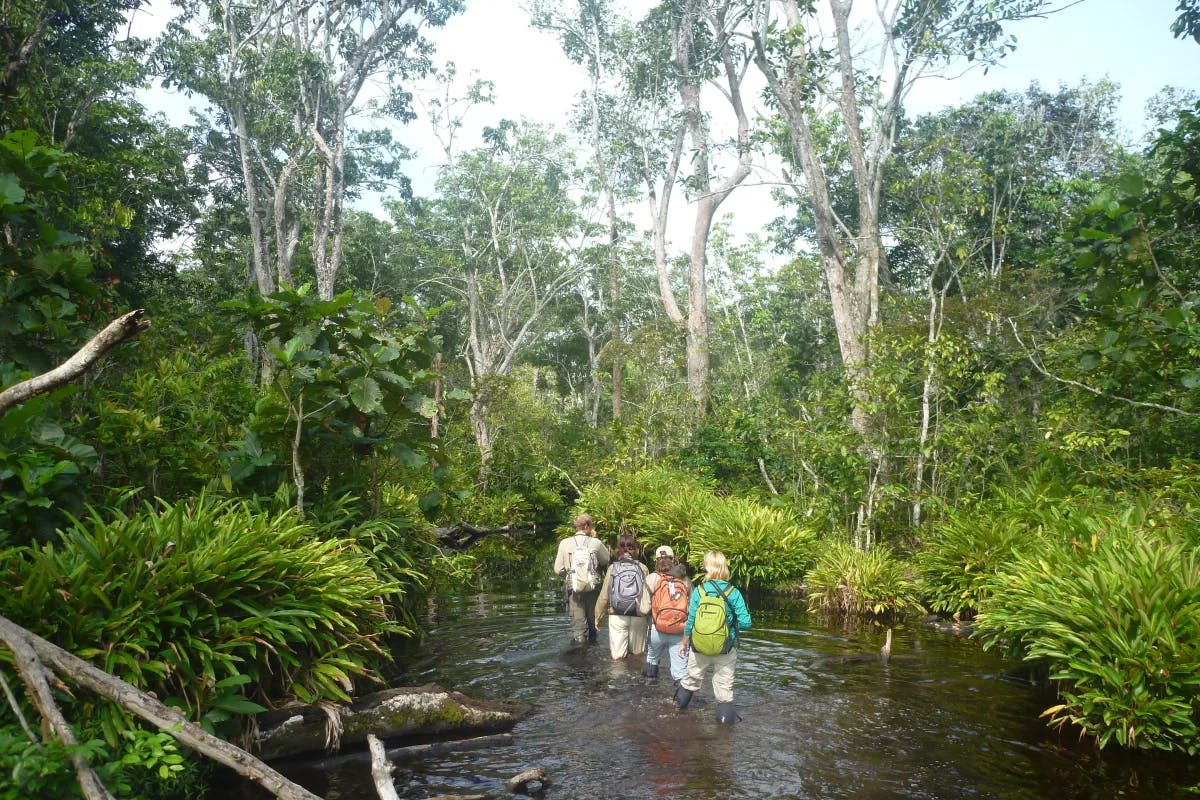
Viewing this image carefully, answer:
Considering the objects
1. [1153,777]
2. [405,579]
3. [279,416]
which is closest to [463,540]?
[405,579]

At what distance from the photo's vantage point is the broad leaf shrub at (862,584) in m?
10.6

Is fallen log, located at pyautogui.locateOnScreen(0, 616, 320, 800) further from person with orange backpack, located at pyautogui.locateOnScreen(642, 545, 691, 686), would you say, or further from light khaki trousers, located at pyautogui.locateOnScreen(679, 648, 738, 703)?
person with orange backpack, located at pyautogui.locateOnScreen(642, 545, 691, 686)

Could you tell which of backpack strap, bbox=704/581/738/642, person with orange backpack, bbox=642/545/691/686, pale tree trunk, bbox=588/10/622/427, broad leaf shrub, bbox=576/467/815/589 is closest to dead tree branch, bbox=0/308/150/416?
backpack strap, bbox=704/581/738/642

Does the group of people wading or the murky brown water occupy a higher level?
the group of people wading

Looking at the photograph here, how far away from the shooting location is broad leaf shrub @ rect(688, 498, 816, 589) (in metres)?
12.3

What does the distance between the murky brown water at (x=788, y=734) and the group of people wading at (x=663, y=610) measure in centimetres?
26

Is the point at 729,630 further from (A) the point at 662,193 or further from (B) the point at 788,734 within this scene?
(A) the point at 662,193

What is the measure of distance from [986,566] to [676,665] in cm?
485

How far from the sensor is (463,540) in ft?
65.7

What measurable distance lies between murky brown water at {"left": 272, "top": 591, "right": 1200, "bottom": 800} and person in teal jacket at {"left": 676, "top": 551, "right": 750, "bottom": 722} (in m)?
0.26

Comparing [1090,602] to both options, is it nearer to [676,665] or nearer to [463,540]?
[676,665]

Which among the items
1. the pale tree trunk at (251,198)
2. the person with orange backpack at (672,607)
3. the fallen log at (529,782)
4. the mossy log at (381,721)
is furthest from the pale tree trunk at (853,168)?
the pale tree trunk at (251,198)

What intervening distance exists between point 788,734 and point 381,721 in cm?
315

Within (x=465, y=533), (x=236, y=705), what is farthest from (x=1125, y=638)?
(x=465, y=533)
